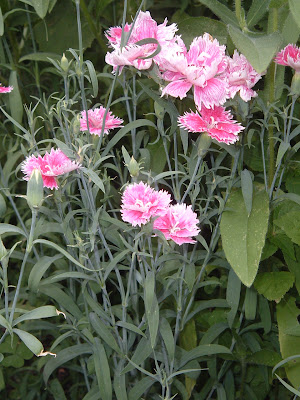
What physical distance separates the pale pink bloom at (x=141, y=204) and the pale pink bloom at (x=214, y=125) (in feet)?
0.36

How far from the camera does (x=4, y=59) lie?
1253mm

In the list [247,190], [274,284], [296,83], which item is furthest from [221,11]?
[274,284]

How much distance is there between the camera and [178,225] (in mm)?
774

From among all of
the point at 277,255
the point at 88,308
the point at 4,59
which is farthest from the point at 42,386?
the point at 4,59

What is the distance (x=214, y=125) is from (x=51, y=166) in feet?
0.75

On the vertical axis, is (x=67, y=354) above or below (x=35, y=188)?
below

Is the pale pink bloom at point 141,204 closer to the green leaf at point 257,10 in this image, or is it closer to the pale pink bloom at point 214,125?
the pale pink bloom at point 214,125

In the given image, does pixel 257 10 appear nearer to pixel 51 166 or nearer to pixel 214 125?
pixel 214 125

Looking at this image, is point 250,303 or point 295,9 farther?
point 250,303

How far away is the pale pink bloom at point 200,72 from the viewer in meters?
0.79

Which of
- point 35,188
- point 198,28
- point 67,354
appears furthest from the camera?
point 198,28

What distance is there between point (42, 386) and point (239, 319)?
0.45 meters

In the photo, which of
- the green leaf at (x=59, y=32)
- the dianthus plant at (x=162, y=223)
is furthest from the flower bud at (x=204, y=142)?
the green leaf at (x=59, y=32)

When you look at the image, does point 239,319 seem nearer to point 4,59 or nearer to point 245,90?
point 245,90
